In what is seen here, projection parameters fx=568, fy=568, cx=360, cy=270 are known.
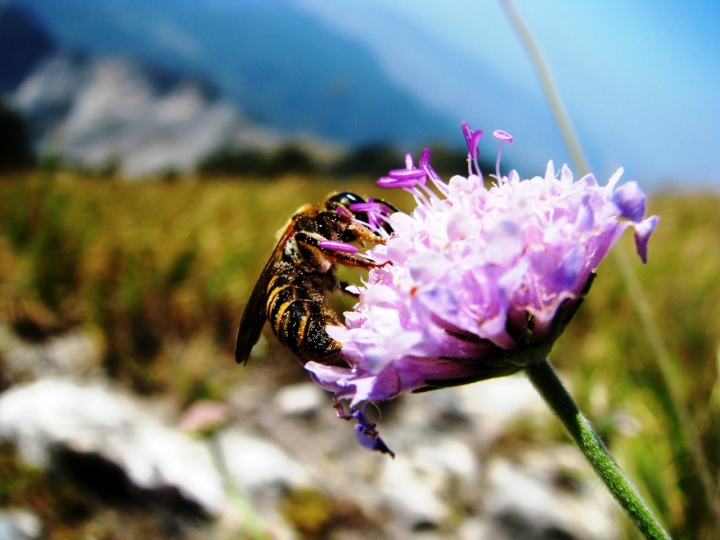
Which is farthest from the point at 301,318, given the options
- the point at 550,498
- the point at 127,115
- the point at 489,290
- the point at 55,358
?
the point at 127,115

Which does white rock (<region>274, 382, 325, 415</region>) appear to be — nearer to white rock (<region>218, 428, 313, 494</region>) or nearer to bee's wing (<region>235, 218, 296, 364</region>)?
white rock (<region>218, 428, 313, 494</region>)

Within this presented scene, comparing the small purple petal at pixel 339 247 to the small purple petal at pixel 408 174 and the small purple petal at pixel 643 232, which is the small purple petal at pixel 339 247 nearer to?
the small purple petal at pixel 408 174

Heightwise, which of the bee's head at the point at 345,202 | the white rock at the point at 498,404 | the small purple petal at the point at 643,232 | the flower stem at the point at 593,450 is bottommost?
the white rock at the point at 498,404

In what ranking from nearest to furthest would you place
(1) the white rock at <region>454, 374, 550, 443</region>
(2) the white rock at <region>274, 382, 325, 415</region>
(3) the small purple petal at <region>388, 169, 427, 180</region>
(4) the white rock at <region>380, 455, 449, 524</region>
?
(3) the small purple petal at <region>388, 169, 427, 180</region>
(4) the white rock at <region>380, 455, 449, 524</region>
(2) the white rock at <region>274, 382, 325, 415</region>
(1) the white rock at <region>454, 374, 550, 443</region>

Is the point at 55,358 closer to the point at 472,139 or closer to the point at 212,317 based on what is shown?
the point at 212,317

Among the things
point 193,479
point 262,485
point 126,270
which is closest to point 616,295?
point 262,485

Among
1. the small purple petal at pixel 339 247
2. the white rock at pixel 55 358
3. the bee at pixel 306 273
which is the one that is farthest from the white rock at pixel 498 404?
the small purple petal at pixel 339 247

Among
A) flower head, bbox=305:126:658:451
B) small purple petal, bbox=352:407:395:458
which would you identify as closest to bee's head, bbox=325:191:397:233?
flower head, bbox=305:126:658:451
